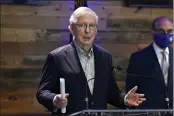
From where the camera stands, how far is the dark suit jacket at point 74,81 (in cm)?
243

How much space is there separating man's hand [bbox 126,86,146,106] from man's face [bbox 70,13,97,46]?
0.38 metres

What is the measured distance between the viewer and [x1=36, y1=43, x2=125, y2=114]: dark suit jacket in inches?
95.5

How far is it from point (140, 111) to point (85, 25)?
0.81 metres

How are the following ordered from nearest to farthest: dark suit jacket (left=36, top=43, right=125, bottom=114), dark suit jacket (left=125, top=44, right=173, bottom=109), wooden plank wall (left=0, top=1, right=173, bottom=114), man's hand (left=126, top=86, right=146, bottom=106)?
1. man's hand (left=126, top=86, right=146, bottom=106)
2. dark suit jacket (left=36, top=43, right=125, bottom=114)
3. dark suit jacket (left=125, top=44, right=173, bottom=109)
4. wooden plank wall (left=0, top=1, right=173, bottom=114)

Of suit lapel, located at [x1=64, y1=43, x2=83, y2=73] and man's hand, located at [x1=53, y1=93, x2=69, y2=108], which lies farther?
suit lapel, located at [x1=64, y1=43, x2=83, y2=73]

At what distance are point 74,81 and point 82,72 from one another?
6 cm

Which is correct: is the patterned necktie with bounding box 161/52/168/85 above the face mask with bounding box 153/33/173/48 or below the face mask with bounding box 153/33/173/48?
below

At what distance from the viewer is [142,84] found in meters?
3.17

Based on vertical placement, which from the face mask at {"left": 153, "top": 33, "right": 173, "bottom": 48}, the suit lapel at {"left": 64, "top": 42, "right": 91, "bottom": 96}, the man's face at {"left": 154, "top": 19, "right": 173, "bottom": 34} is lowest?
the suit lapel at {"left": 64, "top": 42, "right": 91, "bottom": 96}

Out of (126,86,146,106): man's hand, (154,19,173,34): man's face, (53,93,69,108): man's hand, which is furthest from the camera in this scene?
(154,19,173,34): man's face

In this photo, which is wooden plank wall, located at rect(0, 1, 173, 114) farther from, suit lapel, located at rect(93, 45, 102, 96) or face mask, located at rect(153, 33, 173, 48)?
suit lapel, located at rect(93, 45, 102, 96)

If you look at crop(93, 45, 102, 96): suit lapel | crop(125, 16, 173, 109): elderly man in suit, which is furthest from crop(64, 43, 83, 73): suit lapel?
crop(125, 16, 173, 109): elderly man in suit

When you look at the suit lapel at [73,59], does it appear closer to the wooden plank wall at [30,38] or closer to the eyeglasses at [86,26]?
the eyeglasses at [86,26]

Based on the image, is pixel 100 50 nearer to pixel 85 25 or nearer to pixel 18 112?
pixel 85 25
